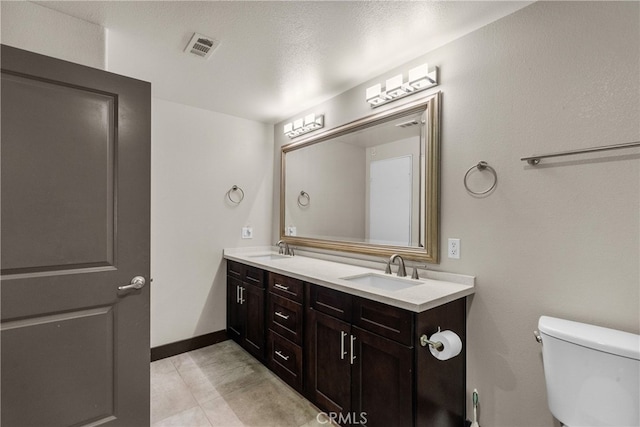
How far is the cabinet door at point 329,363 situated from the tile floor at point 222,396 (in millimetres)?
165

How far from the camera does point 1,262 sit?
1.29 metres

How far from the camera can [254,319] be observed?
2580 mm

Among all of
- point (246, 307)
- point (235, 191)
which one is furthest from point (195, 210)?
point (246, 307)

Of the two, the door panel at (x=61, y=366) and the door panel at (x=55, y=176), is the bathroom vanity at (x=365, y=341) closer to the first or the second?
the door panel at (x=61, y=366)

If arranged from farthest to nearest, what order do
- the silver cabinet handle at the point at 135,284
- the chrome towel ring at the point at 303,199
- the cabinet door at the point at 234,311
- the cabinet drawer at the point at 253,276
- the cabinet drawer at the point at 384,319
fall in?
the chrome towel ring at the point at 303,199 < the cabinet door at the point at 234,311 < the cabinet drawer at the point at 253,276 < the silver cabinet handle at the point at 135,284 < the cabinet drawer at the point at 384,319

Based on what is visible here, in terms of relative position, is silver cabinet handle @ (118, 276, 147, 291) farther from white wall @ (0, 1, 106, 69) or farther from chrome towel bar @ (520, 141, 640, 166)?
chrome towel bar @ (520, 141, 640, 166)

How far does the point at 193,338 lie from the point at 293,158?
2.03 meters

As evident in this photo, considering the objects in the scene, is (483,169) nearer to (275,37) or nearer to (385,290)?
(385,290)

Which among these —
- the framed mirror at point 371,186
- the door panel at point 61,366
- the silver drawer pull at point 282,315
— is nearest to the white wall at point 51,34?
the door panel at point 61,366

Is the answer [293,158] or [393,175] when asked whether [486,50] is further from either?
[293,158]

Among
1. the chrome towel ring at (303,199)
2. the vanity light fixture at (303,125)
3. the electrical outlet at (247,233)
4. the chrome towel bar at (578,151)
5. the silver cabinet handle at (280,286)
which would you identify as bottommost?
the silver cabinet handle at (280,286)

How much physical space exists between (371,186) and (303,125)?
1.01 metres

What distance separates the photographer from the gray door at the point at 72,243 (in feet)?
4.32

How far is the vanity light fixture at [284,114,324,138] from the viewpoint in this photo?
8.88ft
